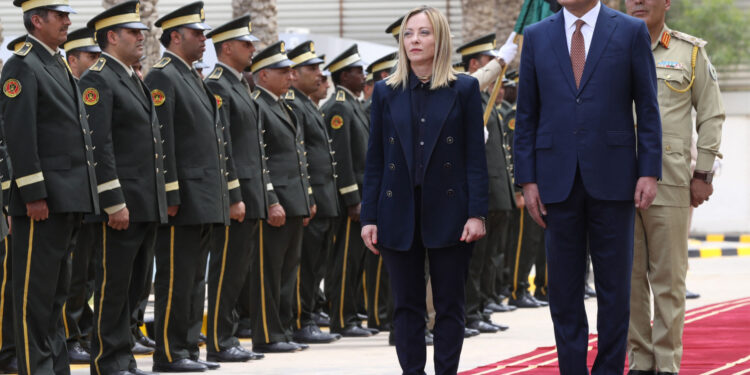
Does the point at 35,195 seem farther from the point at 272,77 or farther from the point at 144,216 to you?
the point at 272,77

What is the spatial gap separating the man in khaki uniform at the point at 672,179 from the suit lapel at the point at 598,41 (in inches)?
43.4

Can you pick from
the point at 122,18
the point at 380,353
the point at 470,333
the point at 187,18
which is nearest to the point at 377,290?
the point at 470,333

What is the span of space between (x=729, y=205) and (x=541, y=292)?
1451 cm

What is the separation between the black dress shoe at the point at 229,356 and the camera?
8.88m

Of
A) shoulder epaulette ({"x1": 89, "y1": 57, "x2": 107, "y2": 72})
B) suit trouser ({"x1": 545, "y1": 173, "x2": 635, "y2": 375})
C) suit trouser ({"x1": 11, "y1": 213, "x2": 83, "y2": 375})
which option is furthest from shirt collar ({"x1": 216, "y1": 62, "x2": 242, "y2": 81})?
suit trouser ({"x1": 545, "y1": 173, "x2": 635, "y2": 375})

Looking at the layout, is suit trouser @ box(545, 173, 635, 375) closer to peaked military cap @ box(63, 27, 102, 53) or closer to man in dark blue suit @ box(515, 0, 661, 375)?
man in dark blue suit @ box(515, 0, 661, 375)

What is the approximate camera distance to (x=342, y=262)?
1084 cm

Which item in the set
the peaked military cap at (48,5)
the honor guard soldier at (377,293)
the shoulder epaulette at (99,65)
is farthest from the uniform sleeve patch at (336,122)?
the peaked military cap at (48,5)

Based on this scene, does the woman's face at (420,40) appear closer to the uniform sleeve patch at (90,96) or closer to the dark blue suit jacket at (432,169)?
the dark blue suit jacket at (432,169)

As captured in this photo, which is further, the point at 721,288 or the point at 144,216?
the point at 721,288

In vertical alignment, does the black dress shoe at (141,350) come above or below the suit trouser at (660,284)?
below

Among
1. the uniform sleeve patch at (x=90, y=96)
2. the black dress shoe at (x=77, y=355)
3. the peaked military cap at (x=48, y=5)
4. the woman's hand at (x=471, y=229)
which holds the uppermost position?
the peaked military cap at (x=48, y=5)

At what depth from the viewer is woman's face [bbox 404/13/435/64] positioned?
640 cm

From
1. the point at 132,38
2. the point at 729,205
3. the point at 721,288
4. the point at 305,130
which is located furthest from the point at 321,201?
the point at 729,205
